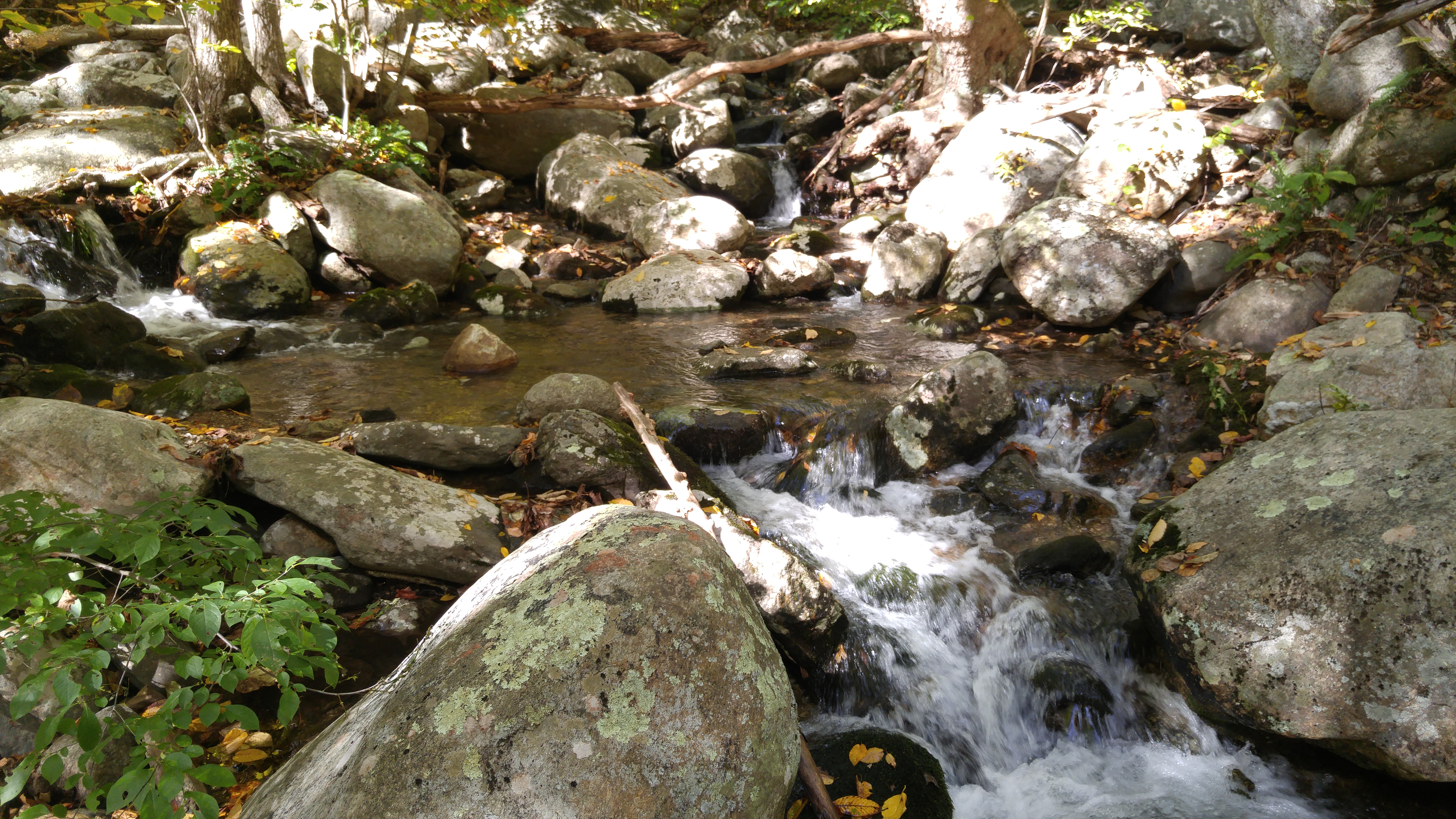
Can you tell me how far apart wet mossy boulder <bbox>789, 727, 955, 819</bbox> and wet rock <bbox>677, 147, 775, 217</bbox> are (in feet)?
32.2

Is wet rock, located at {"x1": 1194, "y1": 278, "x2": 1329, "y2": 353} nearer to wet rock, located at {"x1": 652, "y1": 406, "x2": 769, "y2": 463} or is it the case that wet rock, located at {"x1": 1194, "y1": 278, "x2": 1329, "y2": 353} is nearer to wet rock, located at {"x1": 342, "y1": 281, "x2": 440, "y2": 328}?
wet rock, located at {"x1": 652, "y1": 406, "x2": 769, "y2": 463}

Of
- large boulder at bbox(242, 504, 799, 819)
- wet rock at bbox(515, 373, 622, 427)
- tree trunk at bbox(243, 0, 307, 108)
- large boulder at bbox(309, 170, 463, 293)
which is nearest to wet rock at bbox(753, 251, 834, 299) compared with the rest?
large boulder at bbox(309, 170, 463, 293)

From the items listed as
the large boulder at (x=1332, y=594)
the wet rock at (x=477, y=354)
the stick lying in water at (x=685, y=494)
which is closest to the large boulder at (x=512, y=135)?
the wet rock at (x=477, y=354)

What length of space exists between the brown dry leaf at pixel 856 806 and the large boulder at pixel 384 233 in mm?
7589

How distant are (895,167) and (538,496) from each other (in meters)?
9.76

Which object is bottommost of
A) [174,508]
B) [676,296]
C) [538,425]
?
[676,296]

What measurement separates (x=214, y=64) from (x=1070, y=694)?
11387mm

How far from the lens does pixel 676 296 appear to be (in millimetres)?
8875

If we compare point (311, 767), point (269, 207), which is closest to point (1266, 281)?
point (311, 767)

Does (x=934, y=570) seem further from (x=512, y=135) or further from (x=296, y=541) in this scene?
(x=512, y=135)

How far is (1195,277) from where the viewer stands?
7.04 meters

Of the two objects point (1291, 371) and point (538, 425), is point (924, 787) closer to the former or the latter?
point (538, 425)

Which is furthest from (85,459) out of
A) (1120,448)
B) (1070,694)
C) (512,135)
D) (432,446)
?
(512,135)

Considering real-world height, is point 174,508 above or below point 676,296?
above
